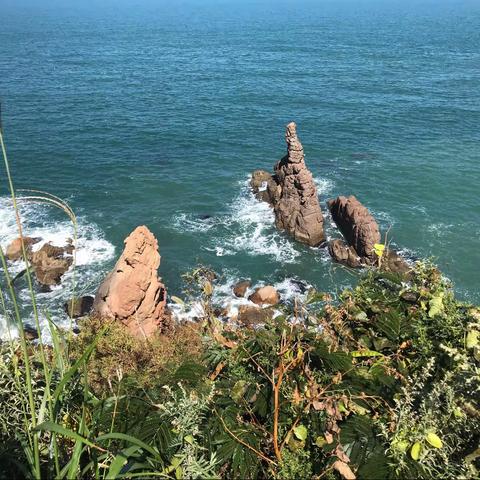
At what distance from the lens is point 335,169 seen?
51.5 meters

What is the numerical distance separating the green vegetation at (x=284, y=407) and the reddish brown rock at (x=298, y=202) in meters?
31.4

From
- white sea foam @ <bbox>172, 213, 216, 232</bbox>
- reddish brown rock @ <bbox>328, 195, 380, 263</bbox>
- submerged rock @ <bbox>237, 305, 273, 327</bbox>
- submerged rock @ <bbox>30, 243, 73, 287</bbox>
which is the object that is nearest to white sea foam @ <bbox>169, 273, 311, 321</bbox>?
submerged rock @ <bbox>237, 305, 273, 327</bbox>

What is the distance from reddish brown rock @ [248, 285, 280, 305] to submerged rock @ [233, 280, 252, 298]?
771 millimetres

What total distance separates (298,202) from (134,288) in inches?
751

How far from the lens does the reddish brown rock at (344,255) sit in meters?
36.4

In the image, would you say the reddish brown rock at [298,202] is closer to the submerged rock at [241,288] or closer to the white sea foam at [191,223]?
the white sea foam at [191,223]

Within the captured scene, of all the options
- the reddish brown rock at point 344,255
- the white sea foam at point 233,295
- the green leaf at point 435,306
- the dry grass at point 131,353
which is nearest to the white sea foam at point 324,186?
the reddish brown rock at point 344,255

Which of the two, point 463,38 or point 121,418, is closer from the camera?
point 121,418

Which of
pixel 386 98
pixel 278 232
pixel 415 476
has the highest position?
pixel 415 476

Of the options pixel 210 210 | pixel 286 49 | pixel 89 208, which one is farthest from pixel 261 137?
pixel 286 49

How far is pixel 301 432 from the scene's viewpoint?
546 cm

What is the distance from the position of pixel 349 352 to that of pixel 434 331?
1.38 metres

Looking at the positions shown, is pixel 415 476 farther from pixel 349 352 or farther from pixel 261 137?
pixel 261 137

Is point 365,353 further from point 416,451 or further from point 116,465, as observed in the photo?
point 116,465
